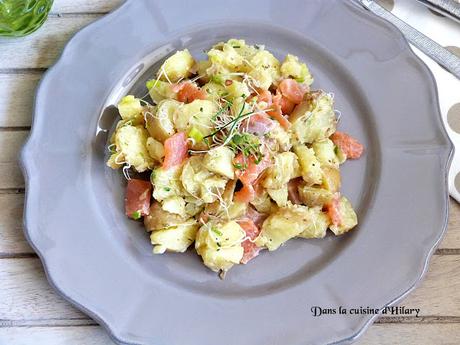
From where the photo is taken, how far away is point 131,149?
213cm

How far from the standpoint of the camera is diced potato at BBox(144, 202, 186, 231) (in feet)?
6.77

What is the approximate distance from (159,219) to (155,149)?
253 mm

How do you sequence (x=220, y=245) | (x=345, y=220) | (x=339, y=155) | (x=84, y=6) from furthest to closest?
(x=84, y=6) < (x=339, y=155) < (x=345, y=220) < (x=220, y=245)

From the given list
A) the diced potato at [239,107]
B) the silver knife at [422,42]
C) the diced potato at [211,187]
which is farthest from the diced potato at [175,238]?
the silver knife at [422,42]

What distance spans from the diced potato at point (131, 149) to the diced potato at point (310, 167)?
21.8 inches

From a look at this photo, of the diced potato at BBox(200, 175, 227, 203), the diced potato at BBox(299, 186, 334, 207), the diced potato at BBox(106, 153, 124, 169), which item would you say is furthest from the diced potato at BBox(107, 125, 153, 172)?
the diced potato at BBox(299, 186, 334, 207)

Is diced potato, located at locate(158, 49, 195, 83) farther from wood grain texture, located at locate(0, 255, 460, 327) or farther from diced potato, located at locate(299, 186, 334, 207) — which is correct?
wood grain texture, located at locate(0, 255, 460, 327)

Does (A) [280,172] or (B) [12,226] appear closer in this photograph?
(A) [280,172]

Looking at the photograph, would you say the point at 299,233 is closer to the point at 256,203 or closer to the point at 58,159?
the point at 256,203

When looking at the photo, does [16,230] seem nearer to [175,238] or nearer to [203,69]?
[175,238]

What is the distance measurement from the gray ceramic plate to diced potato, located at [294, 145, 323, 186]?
19cm

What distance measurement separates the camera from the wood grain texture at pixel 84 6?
2607 mm

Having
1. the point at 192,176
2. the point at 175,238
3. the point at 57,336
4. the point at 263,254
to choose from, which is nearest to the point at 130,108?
the point at 192,176

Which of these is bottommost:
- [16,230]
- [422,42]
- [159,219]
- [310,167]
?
[16,230]
